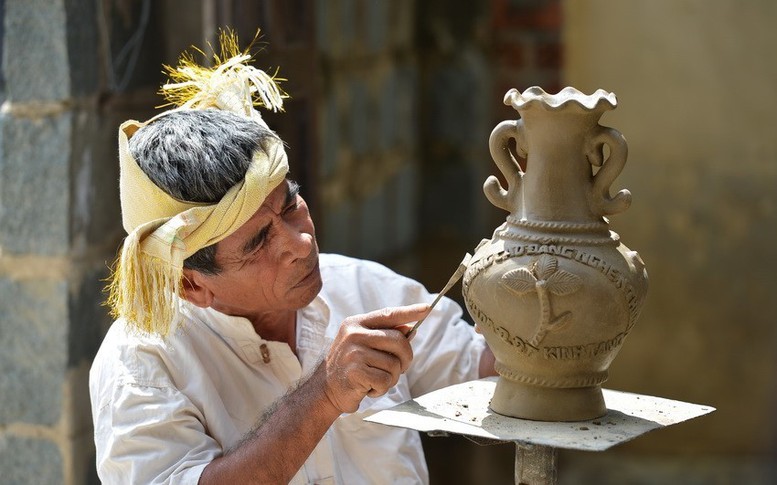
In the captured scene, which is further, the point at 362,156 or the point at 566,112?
the point at 362,156

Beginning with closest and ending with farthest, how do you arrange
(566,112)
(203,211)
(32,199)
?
(566,112), (203,211), (32,199)

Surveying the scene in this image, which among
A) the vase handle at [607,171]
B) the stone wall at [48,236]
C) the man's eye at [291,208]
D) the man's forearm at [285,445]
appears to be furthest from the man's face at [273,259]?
the stone wall at [48,236]

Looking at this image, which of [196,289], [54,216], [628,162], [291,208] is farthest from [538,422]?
[628,162]

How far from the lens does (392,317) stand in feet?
7.66

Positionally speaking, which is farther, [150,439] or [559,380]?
[150,439]

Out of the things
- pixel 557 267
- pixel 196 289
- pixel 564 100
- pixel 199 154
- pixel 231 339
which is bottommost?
pixel 231 339

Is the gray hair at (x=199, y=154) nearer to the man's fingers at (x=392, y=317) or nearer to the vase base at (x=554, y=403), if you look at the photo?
the man's fingers at (x=392, y=317)

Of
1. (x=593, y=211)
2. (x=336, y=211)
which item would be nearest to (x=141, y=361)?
(x=593, y=211)

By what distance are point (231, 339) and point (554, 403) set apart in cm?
80

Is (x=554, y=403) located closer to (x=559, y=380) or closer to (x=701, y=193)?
(x=559, y=380)

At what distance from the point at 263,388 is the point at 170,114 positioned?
660 millimetres

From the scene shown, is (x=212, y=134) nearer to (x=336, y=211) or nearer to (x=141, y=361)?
(x=141, y=361)

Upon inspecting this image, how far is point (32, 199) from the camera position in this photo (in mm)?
3377

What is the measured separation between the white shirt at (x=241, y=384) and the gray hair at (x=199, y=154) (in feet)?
0.70
